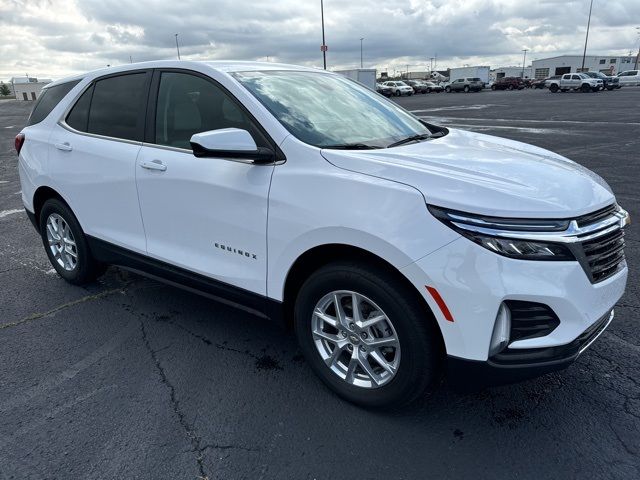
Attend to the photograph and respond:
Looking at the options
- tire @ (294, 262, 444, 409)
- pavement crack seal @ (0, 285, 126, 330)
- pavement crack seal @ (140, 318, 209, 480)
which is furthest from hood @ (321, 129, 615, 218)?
pavement crack seal @ (0, 285, 126, 330)

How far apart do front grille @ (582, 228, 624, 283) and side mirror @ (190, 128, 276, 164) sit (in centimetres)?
165

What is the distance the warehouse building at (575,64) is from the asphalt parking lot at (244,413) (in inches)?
3845

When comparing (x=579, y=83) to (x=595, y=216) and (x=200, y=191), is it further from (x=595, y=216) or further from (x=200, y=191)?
(x=200, y=191)

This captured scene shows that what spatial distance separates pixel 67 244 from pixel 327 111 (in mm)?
2783

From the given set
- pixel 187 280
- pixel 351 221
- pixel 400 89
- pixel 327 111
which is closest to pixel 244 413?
pixel 187 280

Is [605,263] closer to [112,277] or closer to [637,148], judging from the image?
[112,277]

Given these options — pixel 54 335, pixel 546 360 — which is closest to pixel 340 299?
pixel 546 360

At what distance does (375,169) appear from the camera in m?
2.45

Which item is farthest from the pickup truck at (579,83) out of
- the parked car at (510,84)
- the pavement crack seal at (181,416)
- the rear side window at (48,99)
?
the pavement crack seal at (181,416)

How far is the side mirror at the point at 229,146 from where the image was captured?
264 cm

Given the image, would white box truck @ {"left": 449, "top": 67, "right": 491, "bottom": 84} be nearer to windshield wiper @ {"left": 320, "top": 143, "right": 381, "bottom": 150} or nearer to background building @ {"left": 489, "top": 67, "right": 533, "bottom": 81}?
background building @ {"left": 489, "top": 67, "right": 533, "bottom": 81}

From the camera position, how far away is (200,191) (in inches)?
120

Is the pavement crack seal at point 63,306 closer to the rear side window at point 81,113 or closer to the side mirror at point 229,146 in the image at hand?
the rear side window at point 81,113

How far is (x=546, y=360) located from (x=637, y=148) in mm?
11066
